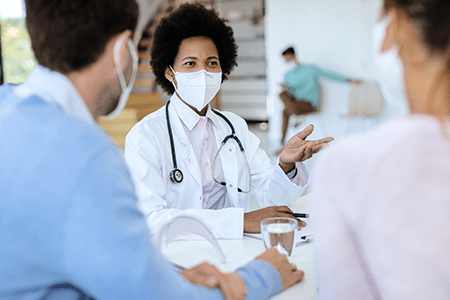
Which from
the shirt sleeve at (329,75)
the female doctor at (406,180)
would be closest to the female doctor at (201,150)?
the female doctor at (406,180)

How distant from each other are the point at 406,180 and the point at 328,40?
246 inches

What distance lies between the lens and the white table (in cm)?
92

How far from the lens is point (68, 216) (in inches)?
23.7

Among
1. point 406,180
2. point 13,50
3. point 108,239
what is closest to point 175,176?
point 108,239

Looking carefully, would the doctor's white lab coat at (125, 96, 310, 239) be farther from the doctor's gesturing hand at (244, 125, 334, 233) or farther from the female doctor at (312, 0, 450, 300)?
the female doctor at (312, 0, 450, 300)

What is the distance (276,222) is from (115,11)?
2.02 ft

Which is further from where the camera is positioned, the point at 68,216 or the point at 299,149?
the point at 299,149

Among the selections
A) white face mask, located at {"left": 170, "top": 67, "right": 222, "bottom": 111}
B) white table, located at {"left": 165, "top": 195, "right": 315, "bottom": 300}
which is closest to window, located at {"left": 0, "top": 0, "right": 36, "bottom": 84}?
white face mask, located at {"left": 170, "top": 67, "right": 222, "bottom": 111}

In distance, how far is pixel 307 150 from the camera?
146 centimetres

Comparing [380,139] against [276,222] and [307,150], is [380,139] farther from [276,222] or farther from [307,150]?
[307,150]

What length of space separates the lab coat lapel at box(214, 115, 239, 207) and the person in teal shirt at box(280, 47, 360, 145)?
4607 millimetres

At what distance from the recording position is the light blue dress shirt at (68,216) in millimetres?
600

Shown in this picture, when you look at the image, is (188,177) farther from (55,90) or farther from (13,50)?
(13,50)

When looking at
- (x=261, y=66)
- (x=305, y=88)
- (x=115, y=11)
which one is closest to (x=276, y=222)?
(x=115, y=11)
